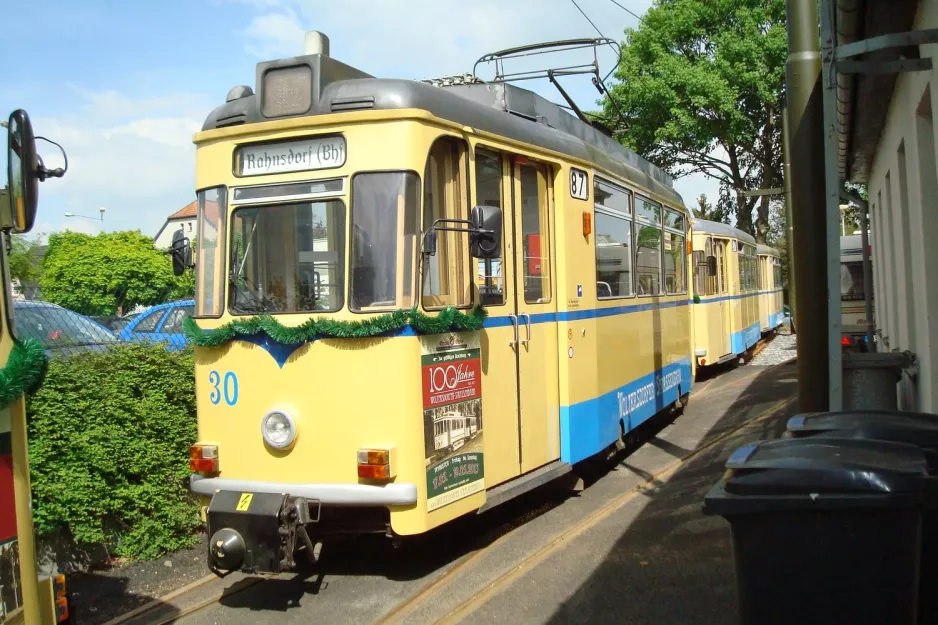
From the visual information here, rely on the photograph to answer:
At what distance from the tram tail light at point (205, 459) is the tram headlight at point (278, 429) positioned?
1.47 feet

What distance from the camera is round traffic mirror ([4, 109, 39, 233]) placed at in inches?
130

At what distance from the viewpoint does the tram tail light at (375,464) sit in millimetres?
5254

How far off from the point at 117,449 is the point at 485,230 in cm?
308

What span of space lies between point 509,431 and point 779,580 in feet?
11.3

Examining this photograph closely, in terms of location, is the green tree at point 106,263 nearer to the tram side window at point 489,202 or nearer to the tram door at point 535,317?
the tram door at point 535,317

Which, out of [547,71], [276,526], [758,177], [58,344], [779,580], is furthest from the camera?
[758,177]

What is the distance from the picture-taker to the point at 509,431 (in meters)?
6.48

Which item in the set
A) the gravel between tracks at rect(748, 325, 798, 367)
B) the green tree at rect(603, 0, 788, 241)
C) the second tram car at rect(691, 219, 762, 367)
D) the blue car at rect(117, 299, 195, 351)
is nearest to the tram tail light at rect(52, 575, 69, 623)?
the blue car at rect(117, 299, 195, 351)

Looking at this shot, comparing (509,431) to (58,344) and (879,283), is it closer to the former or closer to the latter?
(58,344)

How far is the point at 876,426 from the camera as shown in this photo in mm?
3934

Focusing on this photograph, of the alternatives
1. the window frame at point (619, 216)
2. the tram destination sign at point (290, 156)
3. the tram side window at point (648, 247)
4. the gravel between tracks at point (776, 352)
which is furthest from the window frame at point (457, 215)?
the gravel between tracks at point (776, 352)

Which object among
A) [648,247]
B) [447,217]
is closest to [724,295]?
[648,247]

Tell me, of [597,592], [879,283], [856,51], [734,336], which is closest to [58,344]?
[597,592]

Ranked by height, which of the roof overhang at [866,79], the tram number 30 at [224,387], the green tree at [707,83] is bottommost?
the tram number 30 at [224,387]
